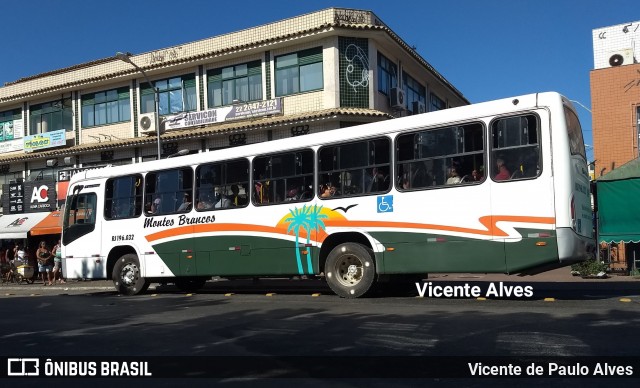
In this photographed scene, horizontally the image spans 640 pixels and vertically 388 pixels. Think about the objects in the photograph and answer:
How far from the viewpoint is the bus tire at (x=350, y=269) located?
1113cm

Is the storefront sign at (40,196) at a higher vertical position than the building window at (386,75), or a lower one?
lower

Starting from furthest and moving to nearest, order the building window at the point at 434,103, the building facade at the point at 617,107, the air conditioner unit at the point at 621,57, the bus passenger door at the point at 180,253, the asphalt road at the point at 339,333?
the building window at the point at 434,103 < the air conditioner unit at the point at 621,57 < the building facade at the point at 617,107 < the bus passenger door at the point at 180,253 < the asphalt road at the point at 339,333

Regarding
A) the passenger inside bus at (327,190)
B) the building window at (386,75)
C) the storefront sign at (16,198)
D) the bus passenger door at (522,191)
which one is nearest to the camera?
the bus passenger door at (522,191)

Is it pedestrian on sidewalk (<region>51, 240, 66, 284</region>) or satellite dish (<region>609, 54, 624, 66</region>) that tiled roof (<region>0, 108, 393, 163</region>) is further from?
satellite dish (<region>609, 54, 624, 66</region>)

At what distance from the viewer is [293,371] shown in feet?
19.5

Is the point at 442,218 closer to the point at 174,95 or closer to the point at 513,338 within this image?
the point at 513,338

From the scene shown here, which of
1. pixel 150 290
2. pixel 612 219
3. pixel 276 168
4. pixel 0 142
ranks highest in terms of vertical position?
pixel 0 142

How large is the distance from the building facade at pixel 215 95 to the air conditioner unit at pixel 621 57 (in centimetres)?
837

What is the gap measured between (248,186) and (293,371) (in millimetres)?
7342

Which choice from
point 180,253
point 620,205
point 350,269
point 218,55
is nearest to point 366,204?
point 350,269

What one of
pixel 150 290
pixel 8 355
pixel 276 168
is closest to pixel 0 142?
pixel 150 290

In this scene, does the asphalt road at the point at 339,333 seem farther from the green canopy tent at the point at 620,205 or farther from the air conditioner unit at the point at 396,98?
the air conditioner unit at the point at 396,98

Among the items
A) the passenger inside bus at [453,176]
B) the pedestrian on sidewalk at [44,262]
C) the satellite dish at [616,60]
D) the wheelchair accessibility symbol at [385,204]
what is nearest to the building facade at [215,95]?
the pedestrian on sidewalk at [44,262]

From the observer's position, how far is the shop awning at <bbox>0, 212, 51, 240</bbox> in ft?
93.6
